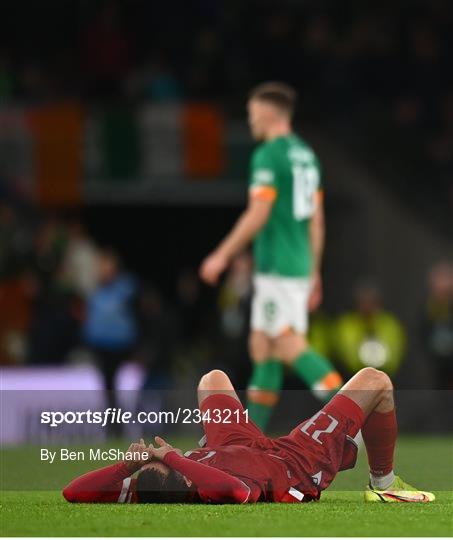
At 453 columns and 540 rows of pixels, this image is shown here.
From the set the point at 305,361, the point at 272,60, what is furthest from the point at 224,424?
the point at 272,60

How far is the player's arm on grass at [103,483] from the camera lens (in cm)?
648

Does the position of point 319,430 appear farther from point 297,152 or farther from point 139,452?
point 297,152

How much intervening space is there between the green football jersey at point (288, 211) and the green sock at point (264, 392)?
612 millimetres

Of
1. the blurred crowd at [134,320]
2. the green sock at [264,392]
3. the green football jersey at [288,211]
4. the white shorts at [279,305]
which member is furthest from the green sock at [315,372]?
the blurred crowd at [134,320]

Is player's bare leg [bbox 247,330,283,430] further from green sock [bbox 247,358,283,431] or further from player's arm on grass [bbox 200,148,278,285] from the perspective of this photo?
player's arm on grass [bbox 200,148,278,285]

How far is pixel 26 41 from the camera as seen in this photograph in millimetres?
20922

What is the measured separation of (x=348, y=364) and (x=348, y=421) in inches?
372

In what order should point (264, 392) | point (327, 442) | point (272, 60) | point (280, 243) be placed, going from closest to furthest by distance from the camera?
point (327, 442) → point (264, 392) → point (280, 243) → point (272, 60)

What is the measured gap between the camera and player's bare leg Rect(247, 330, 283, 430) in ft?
32.4

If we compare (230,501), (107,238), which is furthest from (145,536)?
(107,238)

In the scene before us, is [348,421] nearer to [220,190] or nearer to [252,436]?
[252,436]

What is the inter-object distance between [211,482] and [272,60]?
44.9 ft

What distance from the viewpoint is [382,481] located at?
278 inches

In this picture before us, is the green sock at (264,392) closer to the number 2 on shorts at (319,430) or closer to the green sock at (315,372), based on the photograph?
the green sock at (315,372)
